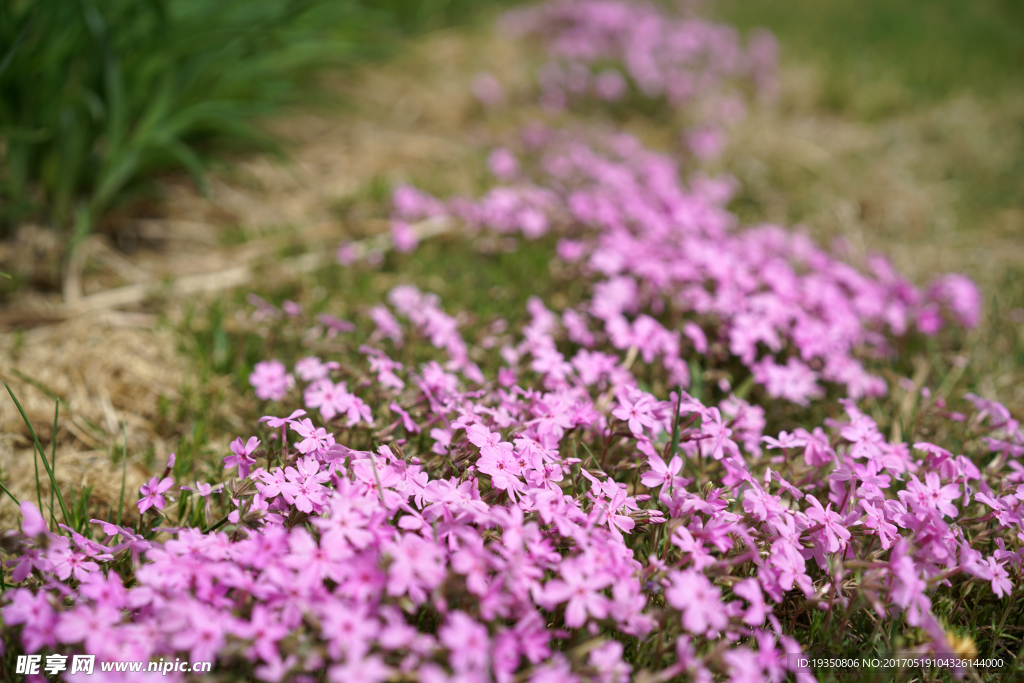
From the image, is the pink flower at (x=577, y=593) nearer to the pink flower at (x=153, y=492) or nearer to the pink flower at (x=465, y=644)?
the pink flower at (x=465, y=644)

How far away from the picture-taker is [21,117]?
9.72ft

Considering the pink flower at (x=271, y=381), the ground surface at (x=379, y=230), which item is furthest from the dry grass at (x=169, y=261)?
the pink flower at (x=271, y=381)

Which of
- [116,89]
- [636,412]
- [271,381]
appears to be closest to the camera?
[636,412]

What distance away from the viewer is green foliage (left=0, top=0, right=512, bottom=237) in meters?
2.87

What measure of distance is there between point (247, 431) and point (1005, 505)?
2.43 meters

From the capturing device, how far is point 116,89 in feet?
9.81

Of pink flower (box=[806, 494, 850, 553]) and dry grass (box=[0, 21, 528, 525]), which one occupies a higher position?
pink flower (box=[806, 494, 850, 553])

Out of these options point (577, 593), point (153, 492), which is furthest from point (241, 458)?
point (577, 593)

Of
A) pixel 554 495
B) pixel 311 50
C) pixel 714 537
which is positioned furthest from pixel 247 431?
pixel 311 50

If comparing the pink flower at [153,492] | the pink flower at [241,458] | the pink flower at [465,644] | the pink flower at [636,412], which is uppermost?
the pink flower at [465,644]

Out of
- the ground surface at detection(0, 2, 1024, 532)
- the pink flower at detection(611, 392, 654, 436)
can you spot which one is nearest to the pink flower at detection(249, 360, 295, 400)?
the ground surface at detection(0, 2, 1024, 532)

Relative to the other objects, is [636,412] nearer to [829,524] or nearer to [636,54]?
[829,524]

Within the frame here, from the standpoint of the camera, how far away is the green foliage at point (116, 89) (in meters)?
2.87

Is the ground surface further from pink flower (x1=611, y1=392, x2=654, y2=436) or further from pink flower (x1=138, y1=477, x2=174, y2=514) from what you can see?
pink flower (x1=611, y1=392, x2=654, y2=436)
